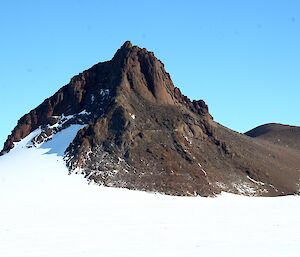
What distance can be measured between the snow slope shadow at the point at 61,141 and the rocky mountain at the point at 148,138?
1.32m

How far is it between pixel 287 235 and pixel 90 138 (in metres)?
49.8

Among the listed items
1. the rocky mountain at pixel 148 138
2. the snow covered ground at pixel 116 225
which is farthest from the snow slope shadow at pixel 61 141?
the snow covered ground at pixel 116 225

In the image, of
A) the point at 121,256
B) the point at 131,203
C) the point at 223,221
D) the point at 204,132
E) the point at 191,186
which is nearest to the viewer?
the point at 121,256

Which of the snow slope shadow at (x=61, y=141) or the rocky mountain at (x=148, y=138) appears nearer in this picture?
the rocky mountain at (x=148, y=138)

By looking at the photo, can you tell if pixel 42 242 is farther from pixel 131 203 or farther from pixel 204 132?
pixel 204 132

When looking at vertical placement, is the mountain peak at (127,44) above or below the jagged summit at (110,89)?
above

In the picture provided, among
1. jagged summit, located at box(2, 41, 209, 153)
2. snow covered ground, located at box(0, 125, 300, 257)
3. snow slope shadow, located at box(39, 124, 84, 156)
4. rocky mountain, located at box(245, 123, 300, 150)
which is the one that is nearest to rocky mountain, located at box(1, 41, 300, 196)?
jagged summit, located at box(2, 41, 209, 153)

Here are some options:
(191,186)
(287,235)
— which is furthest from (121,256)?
(191,186)

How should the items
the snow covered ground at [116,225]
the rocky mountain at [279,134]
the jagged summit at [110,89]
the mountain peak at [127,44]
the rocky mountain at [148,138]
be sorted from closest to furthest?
1. the snow covered ground at [116,225]
2. the rocky mountain at [148,138]
3. the jagged summit at [110,89]
4. the mountain peak at [127,44]
5. the rocky mountain at [279,134]

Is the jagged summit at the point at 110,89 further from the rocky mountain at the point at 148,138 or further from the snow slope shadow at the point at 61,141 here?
the snow slope shadow at the point at 61,141

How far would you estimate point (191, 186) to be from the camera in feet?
209

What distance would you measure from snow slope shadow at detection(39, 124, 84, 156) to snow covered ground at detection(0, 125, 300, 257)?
983cm

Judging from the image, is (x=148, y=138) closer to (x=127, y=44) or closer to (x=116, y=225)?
(x=127, y=44)

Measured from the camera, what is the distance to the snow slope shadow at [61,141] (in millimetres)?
73125
